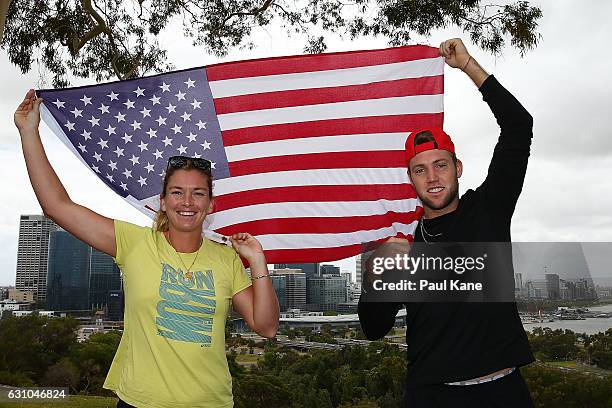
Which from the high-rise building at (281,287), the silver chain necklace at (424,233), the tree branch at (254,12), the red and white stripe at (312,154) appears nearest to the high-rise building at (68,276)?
the high-rise building at (281,287)

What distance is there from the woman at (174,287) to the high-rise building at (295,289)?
485cm

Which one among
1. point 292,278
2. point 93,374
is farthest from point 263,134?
point 93,374

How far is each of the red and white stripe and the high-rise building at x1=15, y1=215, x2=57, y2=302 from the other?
7.16 meters

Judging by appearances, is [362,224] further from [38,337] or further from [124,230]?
[38,337]

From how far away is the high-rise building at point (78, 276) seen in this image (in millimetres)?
8664

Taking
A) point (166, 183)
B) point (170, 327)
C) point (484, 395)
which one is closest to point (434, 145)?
point (484, 395)

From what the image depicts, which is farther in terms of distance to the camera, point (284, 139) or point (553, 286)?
point (553, 286)

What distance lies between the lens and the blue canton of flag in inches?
136

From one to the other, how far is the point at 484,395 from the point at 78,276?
8.22m

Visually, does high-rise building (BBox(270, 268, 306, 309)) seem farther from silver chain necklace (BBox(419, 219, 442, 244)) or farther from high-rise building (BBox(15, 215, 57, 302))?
silver chain necklace (BBox(419, 219, 442, 244))

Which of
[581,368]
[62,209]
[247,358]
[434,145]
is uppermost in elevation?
[434,145]

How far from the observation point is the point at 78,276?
8.98m

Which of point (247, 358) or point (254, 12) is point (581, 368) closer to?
point (247, 358)

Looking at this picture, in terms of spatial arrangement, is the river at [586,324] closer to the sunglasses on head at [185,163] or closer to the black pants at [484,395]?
the black pants at [484,395]
